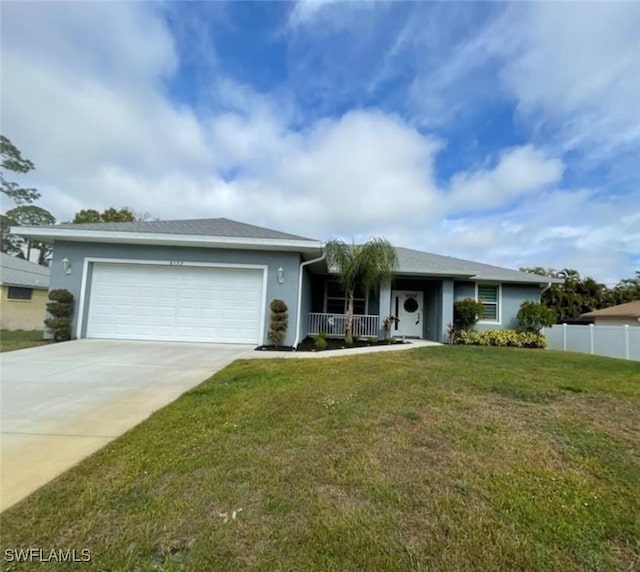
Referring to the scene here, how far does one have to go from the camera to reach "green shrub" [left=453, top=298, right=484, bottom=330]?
42.4 feet

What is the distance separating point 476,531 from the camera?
6.87 feet

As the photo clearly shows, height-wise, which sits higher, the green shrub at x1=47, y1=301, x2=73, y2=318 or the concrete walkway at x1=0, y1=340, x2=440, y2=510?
the green shrub at x1=47, y1=301, x2=73, y2=318

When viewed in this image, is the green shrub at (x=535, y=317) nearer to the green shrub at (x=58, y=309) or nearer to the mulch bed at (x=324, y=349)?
the mulch bed at (x=324, y=349)

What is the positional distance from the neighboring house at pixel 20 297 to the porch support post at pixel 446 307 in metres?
19.8

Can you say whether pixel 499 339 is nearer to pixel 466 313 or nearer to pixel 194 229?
pixel 466 313

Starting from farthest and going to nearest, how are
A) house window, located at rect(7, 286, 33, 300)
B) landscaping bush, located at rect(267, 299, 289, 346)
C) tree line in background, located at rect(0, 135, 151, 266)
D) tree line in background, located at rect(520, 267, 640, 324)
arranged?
tree line in background, located at rect(520, 267, 640, 324)
tree line in background, located at rect(0, 135, 151, 266)
house window, located at rect(7, 286, 33, 300)
landscaping bush, located at rect(267, 299, 289, 346)

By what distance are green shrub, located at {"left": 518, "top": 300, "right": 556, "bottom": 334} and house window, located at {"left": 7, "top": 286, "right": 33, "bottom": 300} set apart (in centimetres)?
2437

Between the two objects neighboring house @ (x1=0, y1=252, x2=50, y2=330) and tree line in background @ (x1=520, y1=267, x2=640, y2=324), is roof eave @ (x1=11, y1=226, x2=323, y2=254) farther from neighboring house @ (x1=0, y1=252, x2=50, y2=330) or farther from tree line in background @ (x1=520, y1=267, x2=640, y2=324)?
tree line in background @ (x1=520, y1=267, x2=640, y2=324)

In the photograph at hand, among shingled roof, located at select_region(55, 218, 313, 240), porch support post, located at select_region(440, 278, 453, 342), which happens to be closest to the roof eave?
shingled roof, located at select_region(55, 218, 313, 240)

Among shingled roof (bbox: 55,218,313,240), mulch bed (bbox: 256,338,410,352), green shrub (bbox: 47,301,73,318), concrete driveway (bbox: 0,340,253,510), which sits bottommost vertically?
concrete driveway (bbox: 0,340,253,510)

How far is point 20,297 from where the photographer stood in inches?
723

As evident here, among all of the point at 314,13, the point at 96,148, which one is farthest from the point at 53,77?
the point at 314,13

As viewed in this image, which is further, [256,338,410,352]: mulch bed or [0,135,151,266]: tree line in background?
[0,135,151,266]: tree line in background

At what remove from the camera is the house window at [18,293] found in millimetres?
17891
